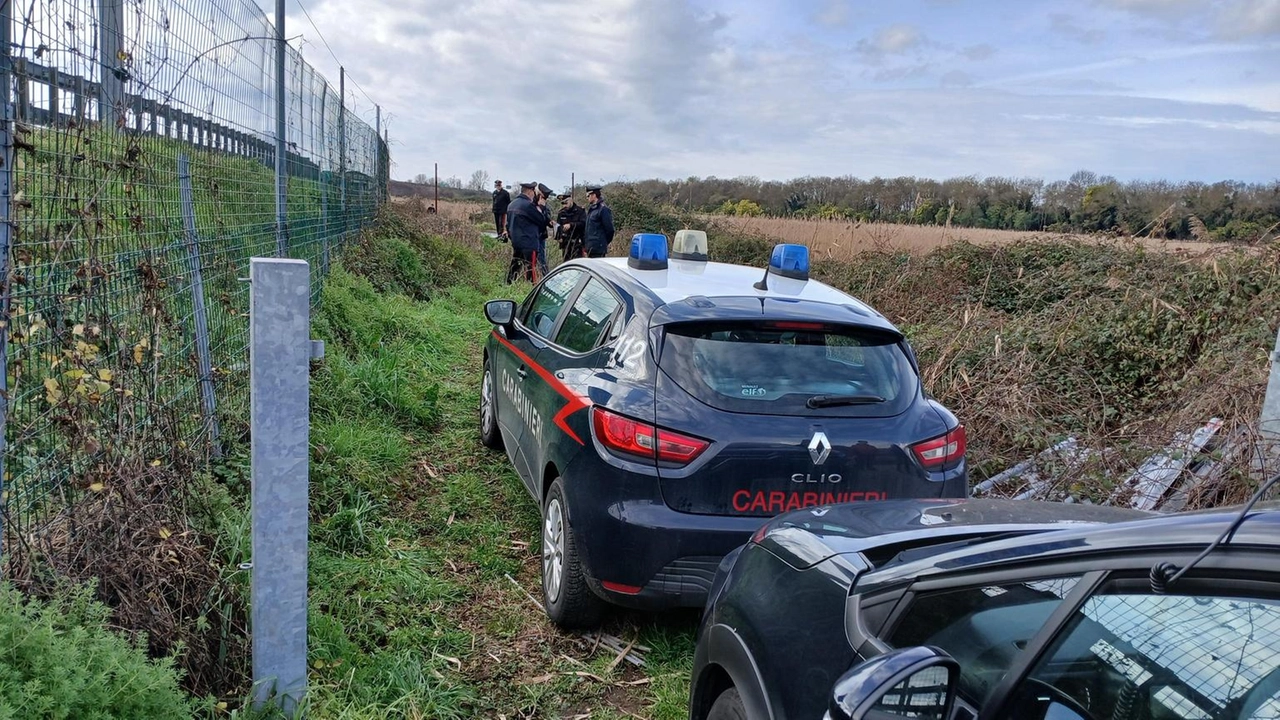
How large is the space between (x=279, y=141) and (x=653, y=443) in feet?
15.3

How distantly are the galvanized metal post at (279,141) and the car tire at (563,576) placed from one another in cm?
355

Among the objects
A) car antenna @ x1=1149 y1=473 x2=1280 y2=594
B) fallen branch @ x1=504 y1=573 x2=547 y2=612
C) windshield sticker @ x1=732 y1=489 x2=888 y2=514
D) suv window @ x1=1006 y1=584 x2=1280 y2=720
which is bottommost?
fallen branch @ x1=504 y1=573 x2=547 y2=612

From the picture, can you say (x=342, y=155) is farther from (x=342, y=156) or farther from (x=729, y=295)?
(x=729, y=295)

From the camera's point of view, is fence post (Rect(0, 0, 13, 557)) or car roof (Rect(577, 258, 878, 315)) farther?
car roof (Rect(577, 258, 878, 315))

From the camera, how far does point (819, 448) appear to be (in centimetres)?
333

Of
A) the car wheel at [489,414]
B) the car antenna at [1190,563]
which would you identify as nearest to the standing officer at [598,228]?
the car wheel at [489,414]

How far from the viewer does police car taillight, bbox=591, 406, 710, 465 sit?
3311 millimetres

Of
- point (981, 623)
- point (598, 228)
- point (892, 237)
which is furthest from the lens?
point (598, 228)

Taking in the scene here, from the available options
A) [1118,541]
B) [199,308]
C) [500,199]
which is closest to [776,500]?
[1118,541]

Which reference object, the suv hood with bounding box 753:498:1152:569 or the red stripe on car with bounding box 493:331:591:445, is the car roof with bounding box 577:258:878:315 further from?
the suv hood with bounding box 753:498:1152:569

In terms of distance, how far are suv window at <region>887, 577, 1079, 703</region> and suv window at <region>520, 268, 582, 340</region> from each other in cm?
325

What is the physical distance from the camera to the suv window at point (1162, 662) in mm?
1188

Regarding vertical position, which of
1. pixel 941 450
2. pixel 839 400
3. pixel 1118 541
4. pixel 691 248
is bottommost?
pixel 941 450

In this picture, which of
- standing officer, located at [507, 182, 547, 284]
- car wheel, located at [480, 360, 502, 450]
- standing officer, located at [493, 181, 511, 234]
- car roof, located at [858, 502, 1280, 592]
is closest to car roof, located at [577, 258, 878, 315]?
car wheel, located at [480, 360, 502, 450]
